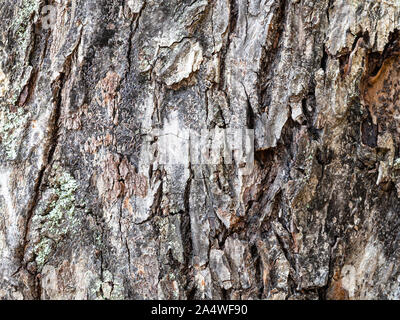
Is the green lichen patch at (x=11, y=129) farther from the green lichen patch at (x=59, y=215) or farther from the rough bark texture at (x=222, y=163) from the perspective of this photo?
the green lichen patch at (x=59, y=215)

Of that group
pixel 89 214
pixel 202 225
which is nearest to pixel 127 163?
pixel 89 214

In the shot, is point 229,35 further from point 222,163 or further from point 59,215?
point 59,215

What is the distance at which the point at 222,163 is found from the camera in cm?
158

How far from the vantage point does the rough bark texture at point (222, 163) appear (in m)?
1.56

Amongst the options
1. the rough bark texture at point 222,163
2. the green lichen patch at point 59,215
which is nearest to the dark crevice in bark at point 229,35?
the rough bark texture at point 222,163

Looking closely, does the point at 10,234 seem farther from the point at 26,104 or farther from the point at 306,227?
the point at 306,227

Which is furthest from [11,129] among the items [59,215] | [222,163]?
[222,163]

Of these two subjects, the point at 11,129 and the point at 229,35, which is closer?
the point at 229,35

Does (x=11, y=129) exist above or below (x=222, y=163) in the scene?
above

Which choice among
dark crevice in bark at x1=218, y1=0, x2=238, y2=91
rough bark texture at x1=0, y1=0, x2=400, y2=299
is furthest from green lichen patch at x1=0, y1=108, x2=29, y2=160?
dark crevice in bark at x1=218, y1=0, x2=238, y2=91

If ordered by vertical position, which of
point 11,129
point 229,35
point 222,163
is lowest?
point 222,163

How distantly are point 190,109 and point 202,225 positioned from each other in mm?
473

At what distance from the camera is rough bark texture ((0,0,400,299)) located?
156cm

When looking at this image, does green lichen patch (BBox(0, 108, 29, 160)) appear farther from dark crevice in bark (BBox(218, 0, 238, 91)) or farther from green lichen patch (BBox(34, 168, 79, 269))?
dark crevice in bark (BBox(218, 0, 238, 91))
